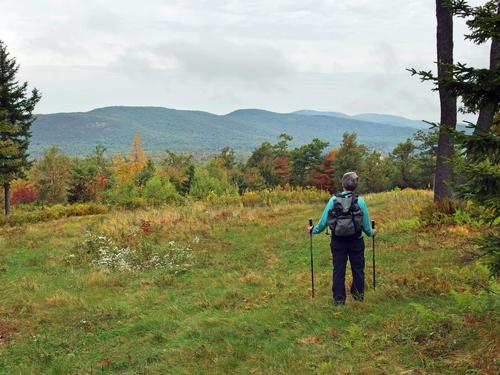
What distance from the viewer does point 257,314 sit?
6.94 m

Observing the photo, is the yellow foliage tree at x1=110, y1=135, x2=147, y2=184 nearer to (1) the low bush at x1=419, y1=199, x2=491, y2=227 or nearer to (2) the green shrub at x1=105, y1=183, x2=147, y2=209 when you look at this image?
(2) the green shrub at x1=105, y1=183, x2=147, y2=209

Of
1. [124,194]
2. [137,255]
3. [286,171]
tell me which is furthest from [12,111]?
[286,171]

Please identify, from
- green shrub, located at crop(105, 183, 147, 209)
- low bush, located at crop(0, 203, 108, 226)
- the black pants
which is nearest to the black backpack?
the black pants

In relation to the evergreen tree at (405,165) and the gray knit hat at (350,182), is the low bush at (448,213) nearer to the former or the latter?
the gray knit hat at (350,182)

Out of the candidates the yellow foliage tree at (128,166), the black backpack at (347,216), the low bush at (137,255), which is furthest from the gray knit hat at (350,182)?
the yellow foliage tree at (128,166)

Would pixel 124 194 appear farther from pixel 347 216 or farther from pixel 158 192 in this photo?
pixel 347 216

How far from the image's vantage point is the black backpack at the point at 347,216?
253 inches

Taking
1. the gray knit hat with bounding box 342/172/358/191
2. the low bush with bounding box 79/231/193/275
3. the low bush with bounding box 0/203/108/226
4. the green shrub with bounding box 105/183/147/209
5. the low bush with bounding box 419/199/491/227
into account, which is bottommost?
the low bush with bounding box 0/203/108/226

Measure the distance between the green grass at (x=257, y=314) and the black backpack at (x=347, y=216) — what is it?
44.4 inches

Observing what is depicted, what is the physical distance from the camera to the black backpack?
6.42 m

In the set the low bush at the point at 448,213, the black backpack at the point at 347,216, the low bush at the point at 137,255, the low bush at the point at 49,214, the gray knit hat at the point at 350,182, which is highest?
the gray knit hat at the point at 350,182

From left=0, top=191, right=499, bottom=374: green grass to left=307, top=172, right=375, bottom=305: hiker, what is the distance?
0.31 metres

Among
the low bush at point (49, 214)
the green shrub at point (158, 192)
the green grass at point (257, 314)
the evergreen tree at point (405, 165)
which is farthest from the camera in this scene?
the evergreen tree at point (405, 165)

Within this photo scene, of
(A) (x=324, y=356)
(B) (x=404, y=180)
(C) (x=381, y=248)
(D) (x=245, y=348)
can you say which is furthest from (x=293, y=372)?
(B) (x=404, y=180)
